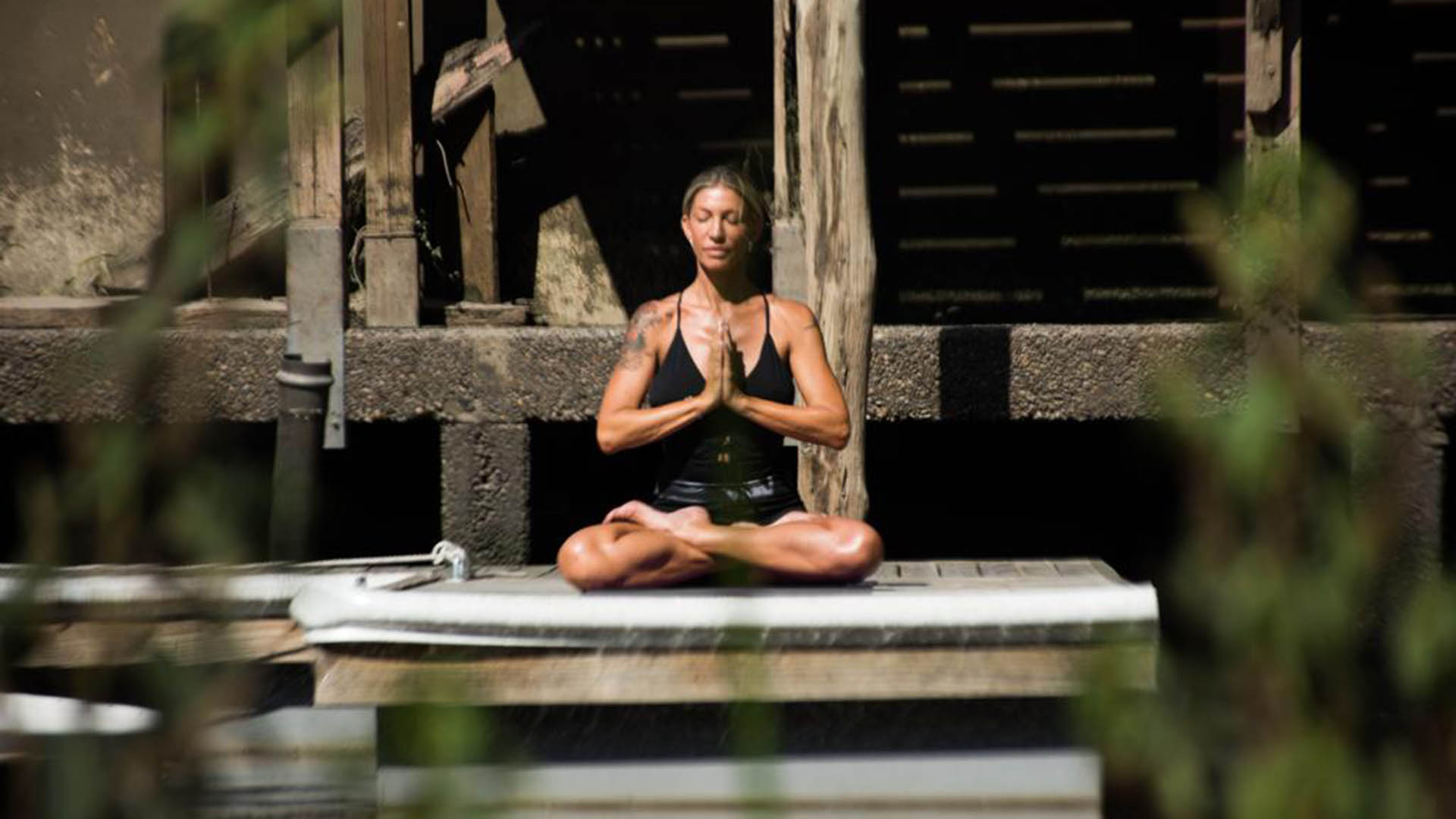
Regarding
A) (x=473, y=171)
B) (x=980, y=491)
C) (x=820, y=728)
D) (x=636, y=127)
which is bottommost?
(x=820, y=728)

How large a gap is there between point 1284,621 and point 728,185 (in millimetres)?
3464

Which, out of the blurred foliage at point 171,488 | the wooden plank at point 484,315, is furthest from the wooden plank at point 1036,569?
the blurred foliage at point 171,488

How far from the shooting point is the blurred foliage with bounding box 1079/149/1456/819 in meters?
0.86

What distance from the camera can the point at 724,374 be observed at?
149 inches

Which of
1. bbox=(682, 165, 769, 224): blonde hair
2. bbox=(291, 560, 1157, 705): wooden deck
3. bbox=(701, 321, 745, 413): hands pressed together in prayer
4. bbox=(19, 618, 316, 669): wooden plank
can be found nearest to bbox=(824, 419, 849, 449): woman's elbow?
bbox=(701, 321, 745, 413): hands pressed together in prayer

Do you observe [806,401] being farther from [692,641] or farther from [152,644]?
[152,644]

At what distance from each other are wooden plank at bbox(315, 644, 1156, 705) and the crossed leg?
54 cm

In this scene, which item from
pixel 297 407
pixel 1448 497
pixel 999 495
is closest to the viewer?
pixel 297 407

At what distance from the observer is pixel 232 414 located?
19.5 ft

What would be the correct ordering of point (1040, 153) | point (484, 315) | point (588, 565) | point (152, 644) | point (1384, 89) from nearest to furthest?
point (152, 644) → point (588, 565) → point (484, 315) → point (1384, 89) → point (1040, 153)

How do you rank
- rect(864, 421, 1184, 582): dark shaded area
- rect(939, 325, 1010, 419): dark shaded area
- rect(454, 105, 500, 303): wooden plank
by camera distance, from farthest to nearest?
rect(454, 105, 500, 303): wooden plank, rect(864, 421, 1184, 582): dark shaded area, rect(939, 325, 1010, 419): dark shaded area

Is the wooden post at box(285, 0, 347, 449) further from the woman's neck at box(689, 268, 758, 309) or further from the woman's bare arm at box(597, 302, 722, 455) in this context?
the woman's neck at box(689, 268, 758, 309)

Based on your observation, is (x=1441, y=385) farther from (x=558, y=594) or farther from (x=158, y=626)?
(x=158, y=626)

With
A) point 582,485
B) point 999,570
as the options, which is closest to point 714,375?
point 999,570
